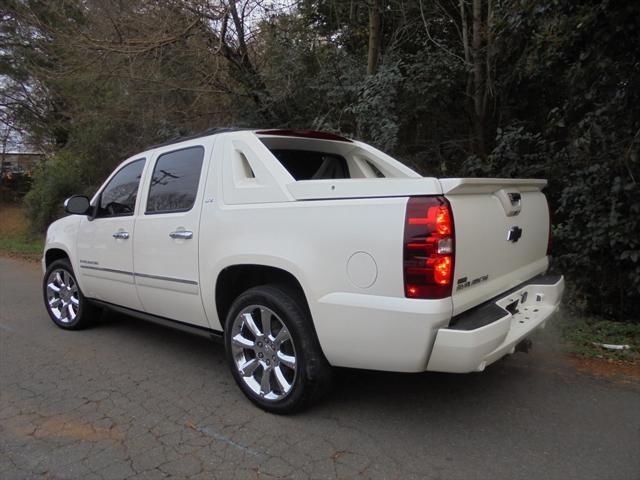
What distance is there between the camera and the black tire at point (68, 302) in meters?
5.41

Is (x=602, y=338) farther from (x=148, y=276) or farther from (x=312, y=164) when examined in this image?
(x=148, y=276)

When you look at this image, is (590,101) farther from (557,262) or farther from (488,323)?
(488,323)

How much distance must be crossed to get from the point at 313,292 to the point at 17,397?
8.34 ft

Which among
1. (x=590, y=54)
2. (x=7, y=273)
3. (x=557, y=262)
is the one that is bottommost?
(x=7, y=273)

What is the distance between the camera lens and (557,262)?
564 cm

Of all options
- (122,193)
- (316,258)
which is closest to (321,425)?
(316,258)

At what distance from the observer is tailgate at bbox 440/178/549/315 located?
2799mm

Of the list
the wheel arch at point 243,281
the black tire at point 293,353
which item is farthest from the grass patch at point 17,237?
the black tire at point 293,353

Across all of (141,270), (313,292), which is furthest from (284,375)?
(141,270)

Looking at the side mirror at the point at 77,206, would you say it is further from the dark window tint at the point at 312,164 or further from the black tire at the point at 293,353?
the black tire at the point at 293,353

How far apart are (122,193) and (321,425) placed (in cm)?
291

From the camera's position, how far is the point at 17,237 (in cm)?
1645

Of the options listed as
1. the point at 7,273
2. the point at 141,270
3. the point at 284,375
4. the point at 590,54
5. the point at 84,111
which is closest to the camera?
the point at 284,375

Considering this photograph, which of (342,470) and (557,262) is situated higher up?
(557,262)
